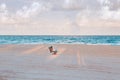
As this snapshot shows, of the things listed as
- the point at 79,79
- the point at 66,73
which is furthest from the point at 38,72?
the point at 79,79

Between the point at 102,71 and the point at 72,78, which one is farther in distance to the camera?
the point at 102,71

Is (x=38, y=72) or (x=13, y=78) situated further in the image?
(x=38, y=72)

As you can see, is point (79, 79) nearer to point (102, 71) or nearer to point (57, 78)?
point (57, 78)

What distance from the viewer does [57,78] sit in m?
10.2

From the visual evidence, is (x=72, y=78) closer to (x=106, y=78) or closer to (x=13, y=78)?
(x=106, y=78)

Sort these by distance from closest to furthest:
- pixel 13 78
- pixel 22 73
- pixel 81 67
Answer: pixel 13 78
pixel 22 73
pixel 81 67

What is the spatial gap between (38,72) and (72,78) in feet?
5.96

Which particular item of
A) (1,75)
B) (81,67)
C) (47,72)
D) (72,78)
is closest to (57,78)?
(72,78)

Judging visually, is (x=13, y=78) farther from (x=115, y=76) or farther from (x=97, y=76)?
(x=115, y=76)

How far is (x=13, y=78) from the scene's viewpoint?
10.1 metres

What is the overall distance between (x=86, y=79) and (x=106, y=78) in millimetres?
779

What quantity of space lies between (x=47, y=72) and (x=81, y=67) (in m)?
2.17

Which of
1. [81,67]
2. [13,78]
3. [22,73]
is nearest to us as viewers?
[13,78]

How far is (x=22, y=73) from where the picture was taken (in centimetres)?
1123
